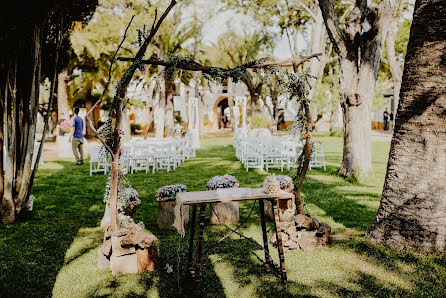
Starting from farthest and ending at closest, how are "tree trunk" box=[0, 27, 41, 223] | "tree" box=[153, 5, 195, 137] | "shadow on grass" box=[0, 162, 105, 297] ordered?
"tree" box=[153, 5, 195, 137], "tree trunk" box=[0, 27, 41, 223], "shadow on grass" box=[0, 162, 105, 297]

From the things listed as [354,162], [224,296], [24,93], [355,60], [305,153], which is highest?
[355,60]

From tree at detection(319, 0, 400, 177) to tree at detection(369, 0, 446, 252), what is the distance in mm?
3621

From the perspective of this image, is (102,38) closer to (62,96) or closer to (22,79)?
(62,96)

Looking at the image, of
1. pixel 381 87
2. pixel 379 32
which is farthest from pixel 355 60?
pixel 381 87

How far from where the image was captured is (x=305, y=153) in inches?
186

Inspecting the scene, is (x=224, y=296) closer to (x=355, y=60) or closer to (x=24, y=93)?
(x=24, y=93)

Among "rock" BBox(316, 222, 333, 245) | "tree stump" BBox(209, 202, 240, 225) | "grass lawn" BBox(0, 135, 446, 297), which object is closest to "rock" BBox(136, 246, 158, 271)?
"grass lawn" BBox(0, 135, 446, 297)

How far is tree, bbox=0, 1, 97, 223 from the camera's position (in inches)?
232

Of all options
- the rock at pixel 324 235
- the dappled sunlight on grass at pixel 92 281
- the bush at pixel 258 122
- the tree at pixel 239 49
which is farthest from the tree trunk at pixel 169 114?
the rock at pixel 324 235

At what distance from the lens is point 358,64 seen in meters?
8.66

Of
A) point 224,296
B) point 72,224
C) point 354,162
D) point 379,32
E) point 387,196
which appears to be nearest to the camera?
point 224,296

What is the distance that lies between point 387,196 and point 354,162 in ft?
15.2

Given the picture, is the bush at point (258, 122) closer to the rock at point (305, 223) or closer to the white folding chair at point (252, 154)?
the white folding chair at point (252, 154)

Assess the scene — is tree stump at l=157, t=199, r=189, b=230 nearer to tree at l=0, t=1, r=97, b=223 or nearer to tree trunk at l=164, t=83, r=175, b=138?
tree at l=0, t=1, r=97, b=223
